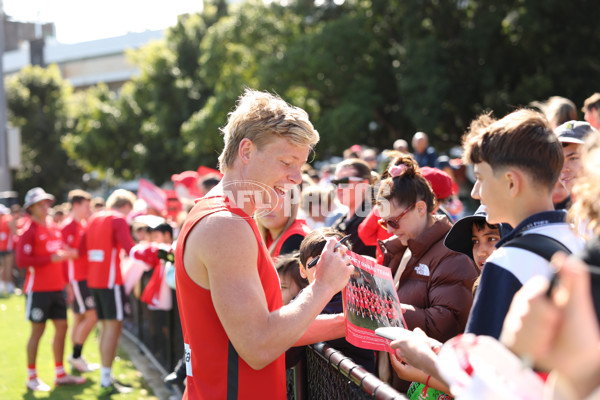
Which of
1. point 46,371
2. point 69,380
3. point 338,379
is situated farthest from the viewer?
point 46,371

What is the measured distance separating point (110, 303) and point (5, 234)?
459 inches

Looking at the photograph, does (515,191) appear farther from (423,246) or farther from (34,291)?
(34,291)

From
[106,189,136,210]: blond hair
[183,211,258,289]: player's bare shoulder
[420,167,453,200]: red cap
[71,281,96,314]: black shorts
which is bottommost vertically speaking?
[71,281,96,314]: black shorts

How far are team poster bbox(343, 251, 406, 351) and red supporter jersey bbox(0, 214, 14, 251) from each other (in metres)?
16.3

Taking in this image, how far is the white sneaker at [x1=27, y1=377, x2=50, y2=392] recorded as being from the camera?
273 inches

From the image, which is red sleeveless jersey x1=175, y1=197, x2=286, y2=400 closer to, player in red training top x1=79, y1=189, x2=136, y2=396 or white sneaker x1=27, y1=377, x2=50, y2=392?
player in red training top x1=79, y1=189, x2=136, y2=396

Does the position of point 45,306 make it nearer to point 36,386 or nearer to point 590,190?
point 36,386

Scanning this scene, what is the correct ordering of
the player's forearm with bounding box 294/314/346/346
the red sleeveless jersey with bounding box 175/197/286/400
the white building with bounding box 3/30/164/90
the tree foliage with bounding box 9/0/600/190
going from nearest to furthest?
1. the red sleeveless jersey with bounding box 175/197/286/400
2. the player's forearm with bounding box 294/314/346/346
3. the tree foliage with bounding box 9/0/600/190
4. the white building with bounding box 3/30/164/90

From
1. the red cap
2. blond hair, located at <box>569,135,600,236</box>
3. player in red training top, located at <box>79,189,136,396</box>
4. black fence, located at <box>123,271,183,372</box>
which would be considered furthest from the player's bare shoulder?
player in red training top, located at <box>79,189,136,396</box>

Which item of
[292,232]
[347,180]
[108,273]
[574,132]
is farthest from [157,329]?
[574,132]

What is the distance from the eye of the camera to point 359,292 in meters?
2.52

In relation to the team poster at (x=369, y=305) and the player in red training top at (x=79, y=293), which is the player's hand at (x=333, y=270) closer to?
the team poster at (x=369, y=305)

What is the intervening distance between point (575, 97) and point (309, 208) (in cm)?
1289

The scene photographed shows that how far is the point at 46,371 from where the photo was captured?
7.86 meters
